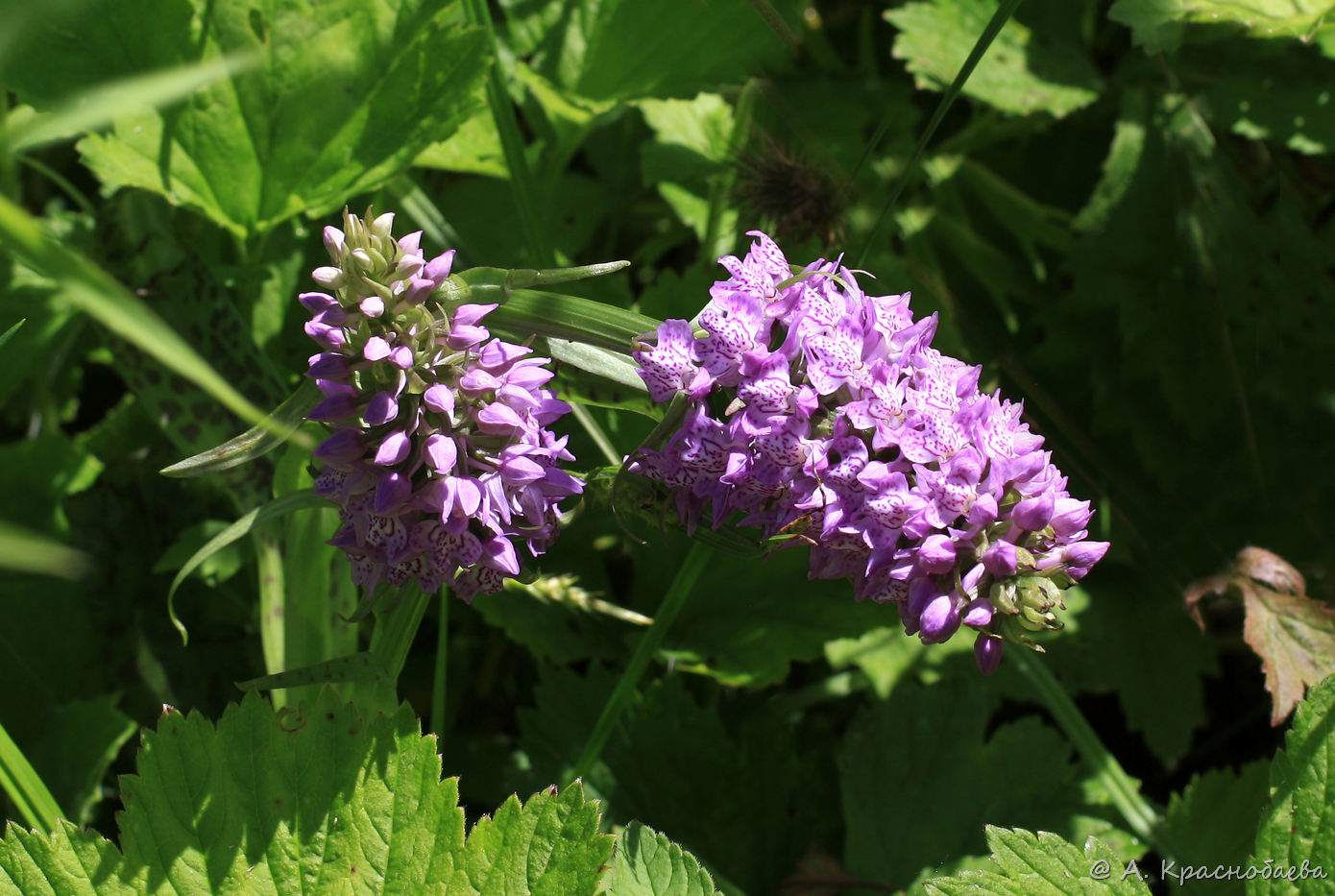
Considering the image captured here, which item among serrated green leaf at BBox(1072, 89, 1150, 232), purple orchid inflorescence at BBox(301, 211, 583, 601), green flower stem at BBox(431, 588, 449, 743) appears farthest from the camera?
serrated green leaf at BBox(1072, 89, 1150, 232)

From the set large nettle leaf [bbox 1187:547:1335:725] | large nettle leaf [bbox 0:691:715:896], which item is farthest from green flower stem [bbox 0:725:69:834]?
large nettle leaf [bbox 1187:547:1335:725]

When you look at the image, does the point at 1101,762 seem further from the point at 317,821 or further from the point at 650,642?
the point at 317,821

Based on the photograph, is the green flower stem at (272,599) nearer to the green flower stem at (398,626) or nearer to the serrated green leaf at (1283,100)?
the green flower stem at (398,626)

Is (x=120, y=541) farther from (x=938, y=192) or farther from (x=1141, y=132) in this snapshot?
(x=1141, y=132)

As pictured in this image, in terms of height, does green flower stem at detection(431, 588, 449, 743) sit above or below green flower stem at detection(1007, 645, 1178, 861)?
above

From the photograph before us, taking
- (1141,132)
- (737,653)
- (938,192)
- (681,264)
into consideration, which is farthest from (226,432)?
(1141,132)

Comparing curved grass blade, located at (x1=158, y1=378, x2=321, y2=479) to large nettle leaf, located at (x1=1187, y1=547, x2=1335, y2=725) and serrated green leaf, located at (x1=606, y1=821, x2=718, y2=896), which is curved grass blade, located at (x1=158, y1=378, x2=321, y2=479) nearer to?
serrated green leaf, located at (x1=606, y1=821, x2=718, y2=896)
